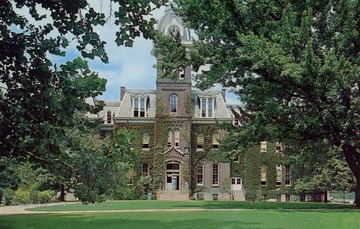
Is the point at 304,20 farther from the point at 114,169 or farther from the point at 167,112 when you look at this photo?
the point at 167,112

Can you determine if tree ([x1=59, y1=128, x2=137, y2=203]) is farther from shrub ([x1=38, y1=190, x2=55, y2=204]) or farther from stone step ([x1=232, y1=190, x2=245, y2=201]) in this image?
stone step ([x1=232, y1=190, x2=245, y2=201])

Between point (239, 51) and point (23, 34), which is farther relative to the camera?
point (239, 51)

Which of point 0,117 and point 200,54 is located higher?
point 200,54

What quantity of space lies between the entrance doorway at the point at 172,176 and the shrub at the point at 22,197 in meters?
14.8

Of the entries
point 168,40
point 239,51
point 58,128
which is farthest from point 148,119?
point 58,128

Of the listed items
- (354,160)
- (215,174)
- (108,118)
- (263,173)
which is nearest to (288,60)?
(354,160)

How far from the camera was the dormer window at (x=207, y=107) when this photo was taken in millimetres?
52781

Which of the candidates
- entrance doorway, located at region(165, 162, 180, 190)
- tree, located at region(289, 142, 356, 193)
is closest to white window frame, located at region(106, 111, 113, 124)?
entrance doorway, located at region(165, 162, 180, 190)

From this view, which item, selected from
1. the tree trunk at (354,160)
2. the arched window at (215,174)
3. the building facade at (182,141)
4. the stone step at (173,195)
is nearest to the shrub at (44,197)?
the building facade at (182,141)

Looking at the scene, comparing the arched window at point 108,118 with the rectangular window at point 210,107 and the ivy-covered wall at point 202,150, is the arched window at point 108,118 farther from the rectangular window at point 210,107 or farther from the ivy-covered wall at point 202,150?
the rectangular window at point 210,107

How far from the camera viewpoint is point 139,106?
52.2 metres

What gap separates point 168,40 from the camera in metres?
24.4

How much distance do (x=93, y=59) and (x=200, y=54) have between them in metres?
16.8

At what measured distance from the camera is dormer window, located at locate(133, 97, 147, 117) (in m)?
52.0
